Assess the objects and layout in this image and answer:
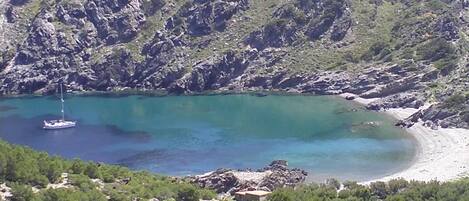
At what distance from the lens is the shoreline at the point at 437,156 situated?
359ft

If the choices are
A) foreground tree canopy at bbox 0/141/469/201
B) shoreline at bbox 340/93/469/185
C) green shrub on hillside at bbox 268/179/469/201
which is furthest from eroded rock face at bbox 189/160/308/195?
foreground tree canopy at bbox 0/141/469/201

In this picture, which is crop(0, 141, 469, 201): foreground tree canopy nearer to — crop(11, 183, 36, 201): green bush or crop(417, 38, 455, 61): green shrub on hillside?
crop(11, 183, 36, 201): green bush

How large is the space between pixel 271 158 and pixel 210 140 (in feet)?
63.6

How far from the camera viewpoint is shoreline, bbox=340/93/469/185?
109 meters

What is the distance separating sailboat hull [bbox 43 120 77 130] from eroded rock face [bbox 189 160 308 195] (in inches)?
2458

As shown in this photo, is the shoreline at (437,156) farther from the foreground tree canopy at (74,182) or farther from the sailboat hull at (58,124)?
the sailboat hull at (58,124)

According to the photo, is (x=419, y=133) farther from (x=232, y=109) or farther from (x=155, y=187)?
(x=155, y=187)

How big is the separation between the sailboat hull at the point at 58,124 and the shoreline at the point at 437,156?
71.6 metres

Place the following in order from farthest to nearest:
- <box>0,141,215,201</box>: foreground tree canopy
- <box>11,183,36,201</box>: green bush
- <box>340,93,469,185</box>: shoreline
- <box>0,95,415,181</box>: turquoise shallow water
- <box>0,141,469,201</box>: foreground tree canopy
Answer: <box>0,95,415,181</box>: turquoise shallow water, <box>340,93,469,185</box>: shoreline, <box>0,141,469,201</box>: foreground tree canopy, <box>0,141,215,201</box>: foreground tree canopy, <box>11,183,36,201</box>: green bush

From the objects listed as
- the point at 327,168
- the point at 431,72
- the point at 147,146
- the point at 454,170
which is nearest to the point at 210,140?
the point at 147,146

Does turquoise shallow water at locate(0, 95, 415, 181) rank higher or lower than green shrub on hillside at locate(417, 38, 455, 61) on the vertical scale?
lower

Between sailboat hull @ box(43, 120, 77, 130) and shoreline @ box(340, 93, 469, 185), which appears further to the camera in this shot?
sailboat hull @ box(43, 120, 77, 130)

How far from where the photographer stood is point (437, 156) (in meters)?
122

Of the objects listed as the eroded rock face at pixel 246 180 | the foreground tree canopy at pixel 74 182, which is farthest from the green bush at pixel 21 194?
the eroded rock face at pixel 246 180
